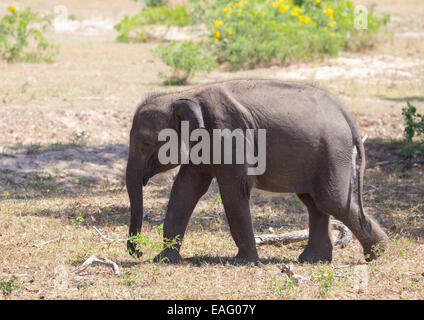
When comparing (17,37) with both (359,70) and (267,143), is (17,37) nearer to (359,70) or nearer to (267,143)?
(359,70)

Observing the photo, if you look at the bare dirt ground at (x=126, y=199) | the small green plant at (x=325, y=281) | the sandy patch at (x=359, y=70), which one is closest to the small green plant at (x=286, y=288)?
the bare dirt ground at (x=126, y=199)

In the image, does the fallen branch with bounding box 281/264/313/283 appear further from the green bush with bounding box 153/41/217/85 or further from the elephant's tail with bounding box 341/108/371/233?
the green bush with bounding box 153/41/217/85

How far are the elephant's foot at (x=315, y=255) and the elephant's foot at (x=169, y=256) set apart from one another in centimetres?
118

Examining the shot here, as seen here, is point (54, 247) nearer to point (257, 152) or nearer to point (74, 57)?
point (257, 152)

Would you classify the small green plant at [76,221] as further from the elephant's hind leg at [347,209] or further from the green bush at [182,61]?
the green bush at [182,61]

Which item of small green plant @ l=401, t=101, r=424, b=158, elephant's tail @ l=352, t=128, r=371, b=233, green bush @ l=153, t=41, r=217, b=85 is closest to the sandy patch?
green bush @ l=153, t=41, r=217, b=85

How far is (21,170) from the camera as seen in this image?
10.1m

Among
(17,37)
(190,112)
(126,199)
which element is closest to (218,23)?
(17,37)

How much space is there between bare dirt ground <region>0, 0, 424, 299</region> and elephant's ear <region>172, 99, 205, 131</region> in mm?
1270

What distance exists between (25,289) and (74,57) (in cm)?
1537

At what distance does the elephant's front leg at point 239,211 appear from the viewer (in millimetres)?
6363

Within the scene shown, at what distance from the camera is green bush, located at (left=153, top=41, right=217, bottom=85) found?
1570 centimetres

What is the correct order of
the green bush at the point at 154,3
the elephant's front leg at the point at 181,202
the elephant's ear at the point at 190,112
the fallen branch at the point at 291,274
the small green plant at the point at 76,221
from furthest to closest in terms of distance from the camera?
the green bush at the point at 154,3 < the small green plant at the point at 76,221 < the elephant's front leg at the point at 181,202 < the elephant's ear at the point at 190,112 < the fallen branch at the point at 291,274
